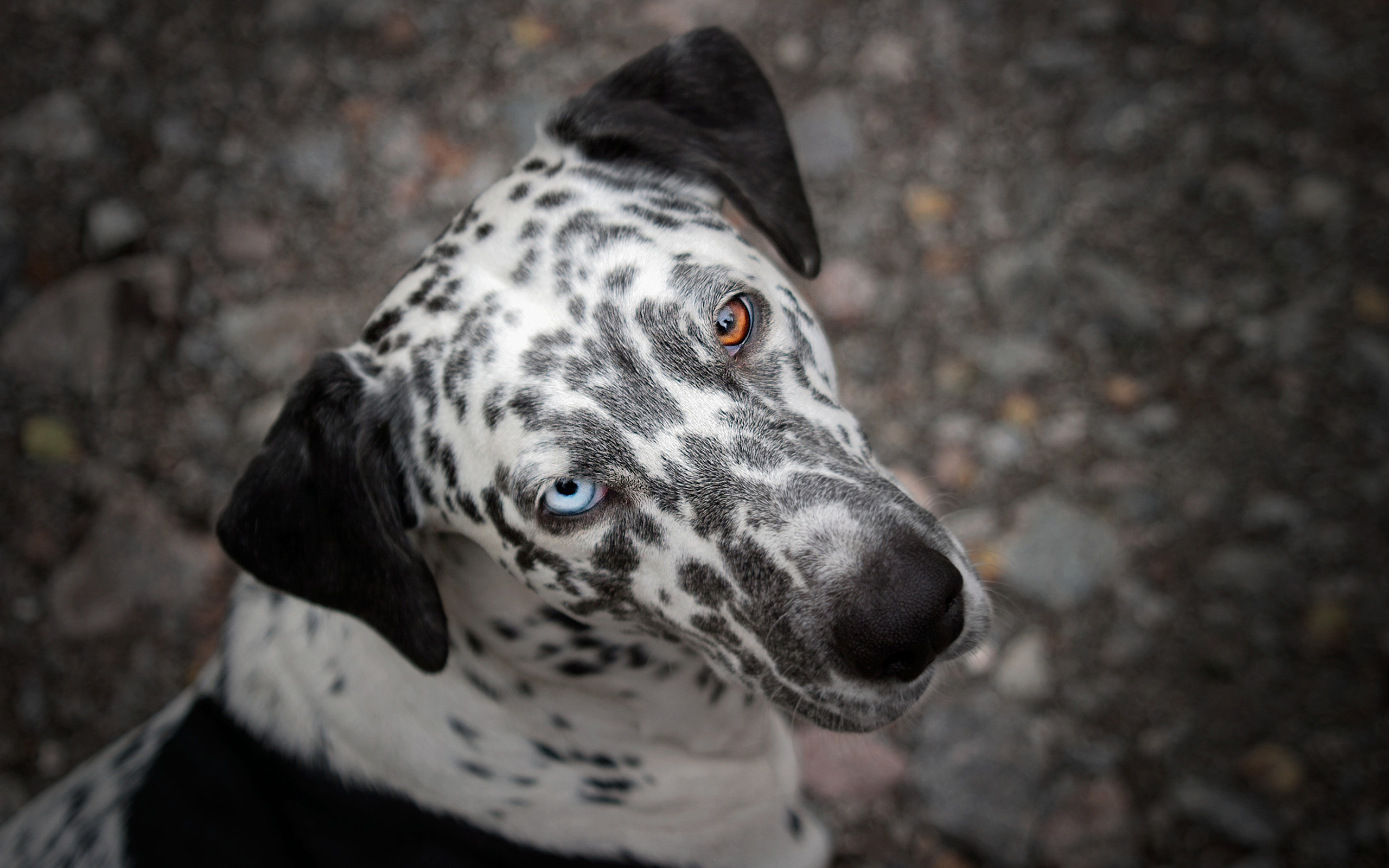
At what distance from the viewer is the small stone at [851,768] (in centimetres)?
312

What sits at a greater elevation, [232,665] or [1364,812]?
A: [232,665]

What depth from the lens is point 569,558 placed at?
72.7 inches

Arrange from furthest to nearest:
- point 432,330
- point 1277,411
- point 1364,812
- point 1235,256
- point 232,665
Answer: point 1235,256, point 1277,411, point 1364,812, point 232,665, point 432,330

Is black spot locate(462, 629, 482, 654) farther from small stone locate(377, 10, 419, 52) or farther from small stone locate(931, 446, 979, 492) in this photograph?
small stone locate(377, 10, 419, 52)

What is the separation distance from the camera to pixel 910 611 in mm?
1636

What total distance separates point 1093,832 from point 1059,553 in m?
0.97

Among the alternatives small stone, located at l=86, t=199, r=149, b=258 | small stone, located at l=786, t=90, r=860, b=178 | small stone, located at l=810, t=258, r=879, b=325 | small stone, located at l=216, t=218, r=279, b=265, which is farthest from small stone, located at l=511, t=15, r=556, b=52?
small stone, located at l=86, t=199, r=149, b=258

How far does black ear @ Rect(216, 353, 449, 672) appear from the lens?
1918mm

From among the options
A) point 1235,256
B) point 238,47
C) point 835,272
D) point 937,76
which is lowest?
point 1235,256

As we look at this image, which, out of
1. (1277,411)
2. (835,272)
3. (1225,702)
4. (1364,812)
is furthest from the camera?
(835,272)

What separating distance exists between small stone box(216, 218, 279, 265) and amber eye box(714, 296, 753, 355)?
10.3ft

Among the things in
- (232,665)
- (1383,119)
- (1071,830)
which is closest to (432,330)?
(232,665)

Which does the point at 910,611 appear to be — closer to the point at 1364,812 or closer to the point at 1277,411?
the point at 1364,812

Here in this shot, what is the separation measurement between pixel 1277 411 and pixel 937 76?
82.8 inches
